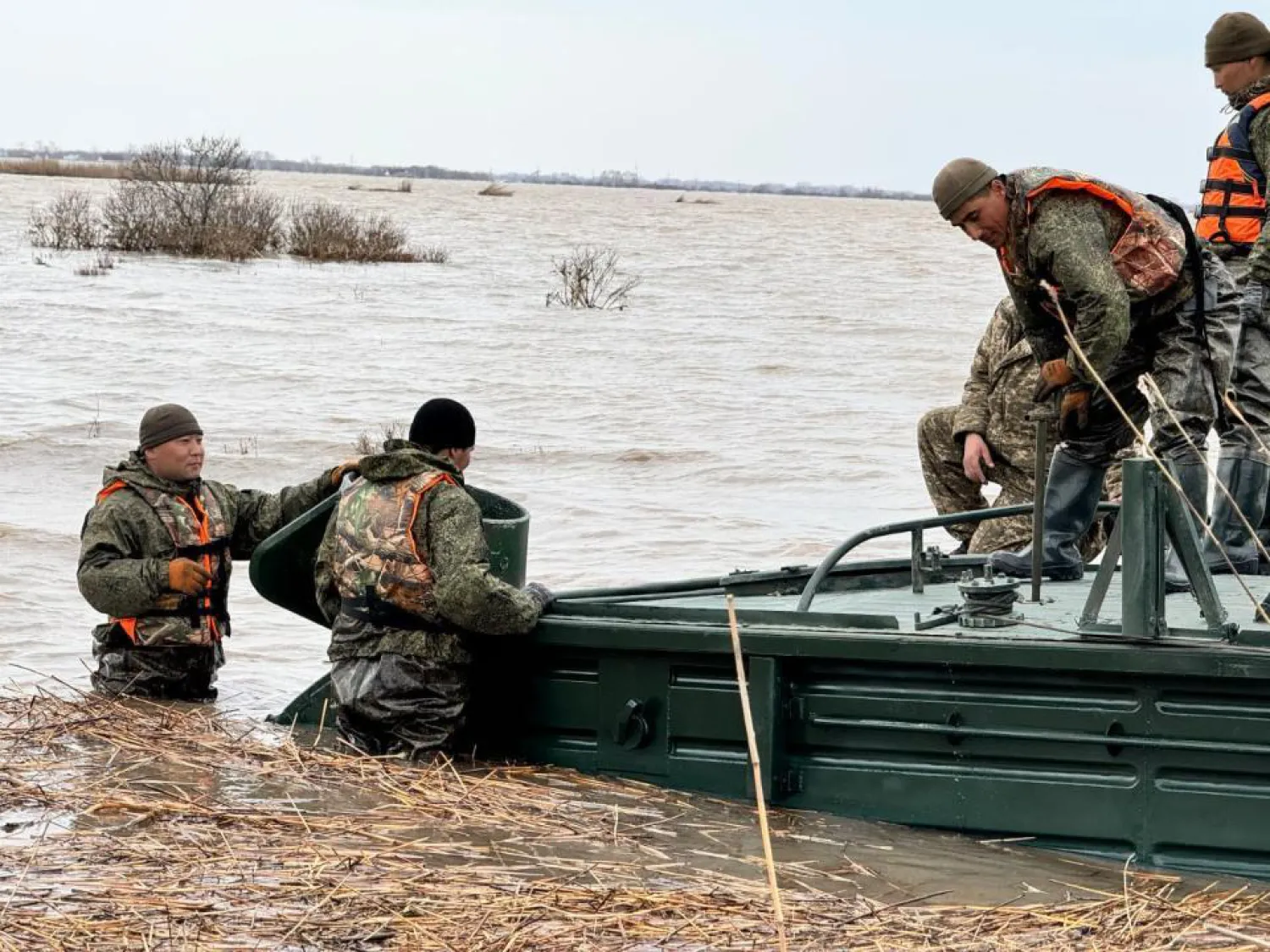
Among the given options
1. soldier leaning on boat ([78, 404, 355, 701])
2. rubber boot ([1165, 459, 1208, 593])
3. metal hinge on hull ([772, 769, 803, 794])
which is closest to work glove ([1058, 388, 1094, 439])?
rubber boot ([1165, 459, 1208, 593])

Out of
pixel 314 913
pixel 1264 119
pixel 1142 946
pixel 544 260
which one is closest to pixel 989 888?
pixel 1142 946

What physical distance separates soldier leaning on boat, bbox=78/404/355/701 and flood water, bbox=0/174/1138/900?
28.6 inches

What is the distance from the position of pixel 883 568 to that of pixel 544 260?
42.8 m

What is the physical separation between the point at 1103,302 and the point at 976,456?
2.93 m

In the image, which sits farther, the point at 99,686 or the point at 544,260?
the point at 544,260

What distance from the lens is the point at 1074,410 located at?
730 cm

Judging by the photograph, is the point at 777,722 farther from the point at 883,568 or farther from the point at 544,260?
the point at 544,260

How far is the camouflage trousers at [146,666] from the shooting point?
8273 mm

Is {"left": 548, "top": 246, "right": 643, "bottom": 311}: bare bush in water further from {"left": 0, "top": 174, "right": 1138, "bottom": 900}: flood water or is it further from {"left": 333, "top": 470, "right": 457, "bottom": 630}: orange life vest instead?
{"left": 333, "top": 470, "right": 457, "bottom": 630}: orange life vest

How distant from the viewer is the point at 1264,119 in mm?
7547

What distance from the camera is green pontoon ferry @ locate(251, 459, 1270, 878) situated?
19.9 feet

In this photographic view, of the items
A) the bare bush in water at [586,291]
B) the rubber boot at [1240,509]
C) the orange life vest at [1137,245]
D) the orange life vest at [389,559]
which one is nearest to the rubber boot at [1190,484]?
the rubber boot at [1240,509]

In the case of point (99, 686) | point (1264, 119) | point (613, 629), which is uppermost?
point (1264, 119)

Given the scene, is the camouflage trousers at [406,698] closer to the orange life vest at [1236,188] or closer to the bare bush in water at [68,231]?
the orange life vest at [1236,188]
